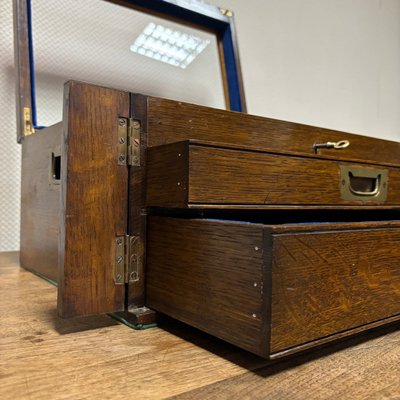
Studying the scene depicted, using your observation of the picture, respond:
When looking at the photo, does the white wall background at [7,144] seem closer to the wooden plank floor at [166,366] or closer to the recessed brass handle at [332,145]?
the wooden plank floor at [166,366]

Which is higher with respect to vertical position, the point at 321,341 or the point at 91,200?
the point at 91,200

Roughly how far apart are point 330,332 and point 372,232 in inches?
5.8

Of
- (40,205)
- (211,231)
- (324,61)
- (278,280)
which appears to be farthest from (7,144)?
(324,61)

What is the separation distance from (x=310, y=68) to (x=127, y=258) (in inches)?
63.9

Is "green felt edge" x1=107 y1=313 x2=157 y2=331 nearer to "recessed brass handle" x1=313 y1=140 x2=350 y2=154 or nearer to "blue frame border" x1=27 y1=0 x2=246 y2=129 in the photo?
"recessed brass handle" x1=313 y1=140 x2=350 y2=154

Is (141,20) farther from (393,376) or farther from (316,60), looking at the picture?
(393,376)

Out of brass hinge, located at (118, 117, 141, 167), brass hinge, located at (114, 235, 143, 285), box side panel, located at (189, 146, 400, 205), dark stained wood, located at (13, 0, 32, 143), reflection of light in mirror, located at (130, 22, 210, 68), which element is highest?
reflection of light in mirror, located at (130, 22, 210, 68)

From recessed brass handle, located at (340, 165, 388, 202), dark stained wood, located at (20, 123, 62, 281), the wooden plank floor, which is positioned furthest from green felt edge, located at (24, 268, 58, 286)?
recessed brass handle, located at (340, 165, 388, 202)

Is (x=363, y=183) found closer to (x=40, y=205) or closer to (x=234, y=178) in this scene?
(x=234, y=178)

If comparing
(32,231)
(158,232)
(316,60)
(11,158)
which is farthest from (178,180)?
(316,60)

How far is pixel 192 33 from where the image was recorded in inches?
52.7

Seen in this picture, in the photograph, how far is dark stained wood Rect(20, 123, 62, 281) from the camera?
843 millimetres

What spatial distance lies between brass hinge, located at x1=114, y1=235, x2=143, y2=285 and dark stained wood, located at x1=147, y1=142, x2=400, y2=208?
0.07m

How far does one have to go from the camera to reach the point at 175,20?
130 cm
